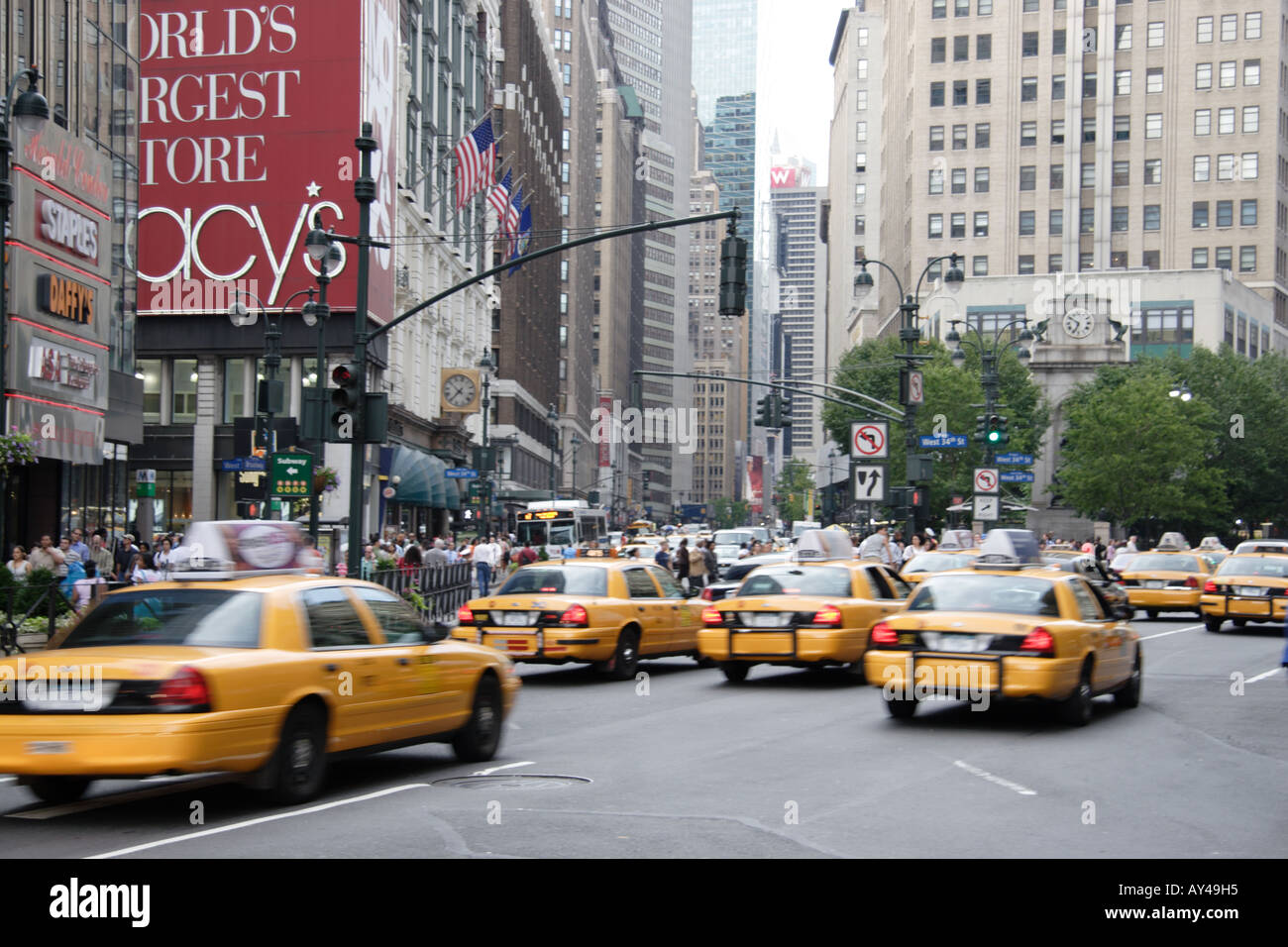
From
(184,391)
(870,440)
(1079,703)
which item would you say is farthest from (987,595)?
(184,391)

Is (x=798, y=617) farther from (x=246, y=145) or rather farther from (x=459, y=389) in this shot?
(x=459, y=389)

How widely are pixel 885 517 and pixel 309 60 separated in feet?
93.4

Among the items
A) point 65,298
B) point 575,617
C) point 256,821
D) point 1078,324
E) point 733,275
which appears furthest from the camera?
point 1078,324

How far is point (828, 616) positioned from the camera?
17.3 meters

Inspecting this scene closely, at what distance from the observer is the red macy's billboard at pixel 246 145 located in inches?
2064

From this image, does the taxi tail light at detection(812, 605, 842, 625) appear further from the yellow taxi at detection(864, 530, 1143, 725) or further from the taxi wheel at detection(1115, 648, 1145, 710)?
the taxi wheel at detection(1115, 648, 1145, 710)

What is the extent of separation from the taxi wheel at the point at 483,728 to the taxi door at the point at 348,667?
1225 mm

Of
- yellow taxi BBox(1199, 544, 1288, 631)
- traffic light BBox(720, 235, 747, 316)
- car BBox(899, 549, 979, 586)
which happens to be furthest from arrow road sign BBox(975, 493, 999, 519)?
traffic light BBox(720, 235, 747, 316)

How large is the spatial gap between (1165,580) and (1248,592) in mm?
5297

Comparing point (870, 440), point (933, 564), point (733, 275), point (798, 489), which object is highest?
point (733, 275)

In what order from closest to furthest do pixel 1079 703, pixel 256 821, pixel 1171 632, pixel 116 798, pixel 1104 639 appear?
pixel 256 821 < pixel 116 798 < pixel 1079 703 < pixel 1104 639 < pixel 1171 632

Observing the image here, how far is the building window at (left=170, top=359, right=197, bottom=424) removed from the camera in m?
54.6

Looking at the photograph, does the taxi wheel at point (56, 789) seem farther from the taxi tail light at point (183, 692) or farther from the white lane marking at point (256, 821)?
the white lane marking at point (256, 821)

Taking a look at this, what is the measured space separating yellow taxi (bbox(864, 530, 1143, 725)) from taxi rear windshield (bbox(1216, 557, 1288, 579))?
1354cm
